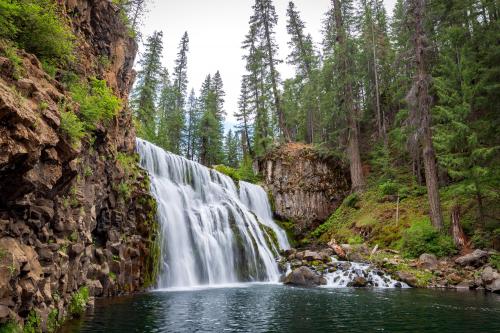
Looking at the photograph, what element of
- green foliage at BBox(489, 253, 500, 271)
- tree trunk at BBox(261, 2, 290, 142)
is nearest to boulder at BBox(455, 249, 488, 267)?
green foliage at BBox(489, 253, 500, 271)

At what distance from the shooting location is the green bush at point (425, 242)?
17531mm

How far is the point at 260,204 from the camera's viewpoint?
1135 inches

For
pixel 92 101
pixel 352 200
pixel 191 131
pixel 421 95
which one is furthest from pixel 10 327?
pixel 191 131

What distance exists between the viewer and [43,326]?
6645 millimetres

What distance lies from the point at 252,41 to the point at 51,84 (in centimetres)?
3253

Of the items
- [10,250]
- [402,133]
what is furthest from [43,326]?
[402,133]

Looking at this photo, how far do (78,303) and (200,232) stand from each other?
33.2ft

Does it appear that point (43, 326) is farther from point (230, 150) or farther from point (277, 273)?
point (230, 150)

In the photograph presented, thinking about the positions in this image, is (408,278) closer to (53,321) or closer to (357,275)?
(357,275)

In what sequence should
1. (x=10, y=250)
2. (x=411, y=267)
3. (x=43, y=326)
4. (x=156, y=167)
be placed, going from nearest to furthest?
(x=10, y=250) → (x=43, y=326) → (x=411, y=267) → (x=156, y=167)

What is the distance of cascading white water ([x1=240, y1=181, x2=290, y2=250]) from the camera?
27195 millimetres

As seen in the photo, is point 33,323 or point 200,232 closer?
point 33,323

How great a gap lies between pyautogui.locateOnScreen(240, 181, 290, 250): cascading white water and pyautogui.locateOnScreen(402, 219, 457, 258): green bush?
9340mm

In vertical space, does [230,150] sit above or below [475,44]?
above
